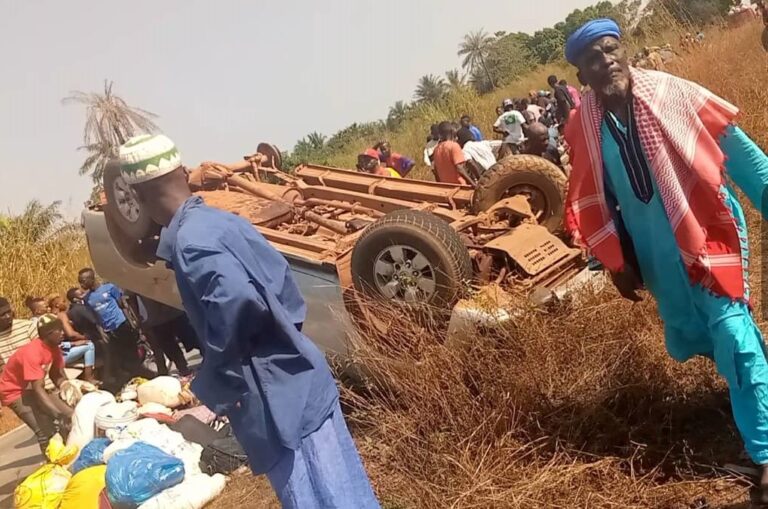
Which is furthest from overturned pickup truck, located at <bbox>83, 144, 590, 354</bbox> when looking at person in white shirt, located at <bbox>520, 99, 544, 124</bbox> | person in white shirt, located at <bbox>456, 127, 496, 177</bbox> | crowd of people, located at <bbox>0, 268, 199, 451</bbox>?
person in white shirt, located at <bbox>520, 99, 544, 124</bbox>

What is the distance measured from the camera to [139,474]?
4520mm

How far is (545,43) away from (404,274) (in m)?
39.2

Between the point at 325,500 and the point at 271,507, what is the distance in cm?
206

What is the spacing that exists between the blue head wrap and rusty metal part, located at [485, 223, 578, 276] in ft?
6.48

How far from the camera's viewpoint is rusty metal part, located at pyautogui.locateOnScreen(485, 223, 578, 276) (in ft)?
16.1

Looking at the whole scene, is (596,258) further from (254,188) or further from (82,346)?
(82,346)

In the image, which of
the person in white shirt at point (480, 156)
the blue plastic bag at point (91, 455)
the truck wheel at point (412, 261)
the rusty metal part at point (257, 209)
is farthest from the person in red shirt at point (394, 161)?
the blue plastic bag at point (91, 455)

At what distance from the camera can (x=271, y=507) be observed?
4297 millimetres

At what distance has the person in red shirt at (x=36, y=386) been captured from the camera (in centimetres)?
650

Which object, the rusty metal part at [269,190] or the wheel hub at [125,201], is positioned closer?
the wheel hub at [125,201]

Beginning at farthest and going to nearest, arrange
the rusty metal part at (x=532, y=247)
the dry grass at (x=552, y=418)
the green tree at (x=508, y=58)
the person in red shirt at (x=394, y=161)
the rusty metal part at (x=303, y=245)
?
the green tree at (x=508, y=58), the person in red shirt at (x=394, y=161), the rusty metal part at (x=303, y=245), the rusty metal part at (x=532, y=247), the dry grass at (x=552, y=418)

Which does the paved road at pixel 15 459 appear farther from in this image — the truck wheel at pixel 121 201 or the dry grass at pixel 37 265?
the dry grass at pixel 37 265

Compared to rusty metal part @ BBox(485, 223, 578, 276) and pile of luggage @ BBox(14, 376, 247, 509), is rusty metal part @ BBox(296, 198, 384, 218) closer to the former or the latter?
rusty metal part @ BBox(485, 223, 578, 276)

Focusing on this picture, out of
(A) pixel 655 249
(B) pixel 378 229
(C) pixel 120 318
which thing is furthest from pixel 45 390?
(A) pixel 655 249
